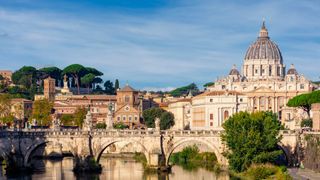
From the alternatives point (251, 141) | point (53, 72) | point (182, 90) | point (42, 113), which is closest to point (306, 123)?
point (251, 141)

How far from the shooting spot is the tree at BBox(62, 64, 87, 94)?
14343cm

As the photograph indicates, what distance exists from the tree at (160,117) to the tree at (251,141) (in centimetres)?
4889

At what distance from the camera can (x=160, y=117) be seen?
354 ft

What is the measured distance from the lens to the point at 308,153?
55.5 meters

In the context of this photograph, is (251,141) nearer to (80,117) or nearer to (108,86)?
(80,117)

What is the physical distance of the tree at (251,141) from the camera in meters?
54.3

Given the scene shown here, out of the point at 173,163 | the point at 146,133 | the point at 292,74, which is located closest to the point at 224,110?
the point at 292,74

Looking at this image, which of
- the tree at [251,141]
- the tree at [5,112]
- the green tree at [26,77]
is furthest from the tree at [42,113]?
the tree at [251,141]

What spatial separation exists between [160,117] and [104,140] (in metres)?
46.1

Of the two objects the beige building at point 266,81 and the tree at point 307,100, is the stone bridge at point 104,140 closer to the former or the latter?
the tree at point 307,100

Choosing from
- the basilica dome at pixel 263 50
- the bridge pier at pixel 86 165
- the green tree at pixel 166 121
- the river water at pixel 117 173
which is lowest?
the river water at pixel 117 173

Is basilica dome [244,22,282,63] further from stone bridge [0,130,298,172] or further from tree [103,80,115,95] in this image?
stone bridge [0,130,298,172]

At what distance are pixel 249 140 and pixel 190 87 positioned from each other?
123 m

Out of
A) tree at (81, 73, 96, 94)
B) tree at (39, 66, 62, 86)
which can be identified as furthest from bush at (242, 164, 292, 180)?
tree at (39, 66, 62, 86)
